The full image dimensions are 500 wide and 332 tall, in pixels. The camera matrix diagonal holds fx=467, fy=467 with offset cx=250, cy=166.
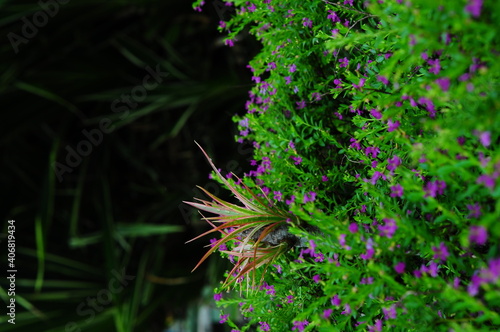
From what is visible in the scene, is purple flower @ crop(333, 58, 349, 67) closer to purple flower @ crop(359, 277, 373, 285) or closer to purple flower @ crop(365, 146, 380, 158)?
purple flower @ crop(365, 146, 380, 158)

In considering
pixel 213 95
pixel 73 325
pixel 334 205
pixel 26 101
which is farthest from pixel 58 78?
pixel 334 205

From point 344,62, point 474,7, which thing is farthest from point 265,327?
point 474,7

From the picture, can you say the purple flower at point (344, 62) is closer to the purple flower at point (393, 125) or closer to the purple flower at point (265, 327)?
the purple flower at point (393, 125)

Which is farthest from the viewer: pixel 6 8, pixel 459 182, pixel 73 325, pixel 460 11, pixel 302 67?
pixel 73 325

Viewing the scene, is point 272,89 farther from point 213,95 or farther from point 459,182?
point 213,95

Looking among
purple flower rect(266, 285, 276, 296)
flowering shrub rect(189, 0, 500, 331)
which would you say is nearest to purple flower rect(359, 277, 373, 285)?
flowering shrub rect(189, 0, 500, 331)

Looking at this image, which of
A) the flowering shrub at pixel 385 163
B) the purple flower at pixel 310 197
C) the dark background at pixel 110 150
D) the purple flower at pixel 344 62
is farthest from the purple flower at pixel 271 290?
the dark background at pixel 110 150

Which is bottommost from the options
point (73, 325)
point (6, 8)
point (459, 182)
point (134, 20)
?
point (73, 325)

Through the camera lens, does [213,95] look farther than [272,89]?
Yes
